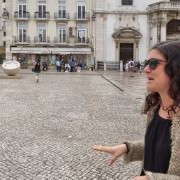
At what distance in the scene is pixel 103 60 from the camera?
4256cm

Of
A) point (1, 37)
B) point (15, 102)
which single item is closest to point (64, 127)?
point (15, 102)

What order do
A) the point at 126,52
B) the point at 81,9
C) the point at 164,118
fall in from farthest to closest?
1. the point at 81,9
2. the point at 126,52
3. the point at 164,118

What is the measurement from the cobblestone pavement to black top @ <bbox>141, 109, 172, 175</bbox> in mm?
3090

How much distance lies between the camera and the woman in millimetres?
2053

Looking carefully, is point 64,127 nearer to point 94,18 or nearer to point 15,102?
point 15,102

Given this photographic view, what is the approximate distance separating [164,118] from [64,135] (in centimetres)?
587

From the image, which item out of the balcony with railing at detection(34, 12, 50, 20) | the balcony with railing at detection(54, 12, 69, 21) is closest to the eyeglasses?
the balcony with railing at detection(54, 12, 69, 21)

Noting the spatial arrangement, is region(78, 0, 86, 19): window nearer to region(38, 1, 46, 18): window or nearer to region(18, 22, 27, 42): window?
region(38, 1, 46, 18): window

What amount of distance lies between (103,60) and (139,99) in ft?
92.7

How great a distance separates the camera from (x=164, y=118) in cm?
228

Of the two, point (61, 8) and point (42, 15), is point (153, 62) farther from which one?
point (61, 8)

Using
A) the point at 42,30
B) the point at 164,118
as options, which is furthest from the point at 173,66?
the point at 42,30

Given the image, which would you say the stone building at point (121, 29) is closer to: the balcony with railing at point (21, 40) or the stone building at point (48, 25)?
the stone building at point (48, 25)

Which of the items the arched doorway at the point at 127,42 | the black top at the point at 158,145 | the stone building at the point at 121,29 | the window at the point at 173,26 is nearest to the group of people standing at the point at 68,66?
the stone building at the point at 121,29
